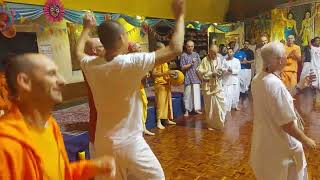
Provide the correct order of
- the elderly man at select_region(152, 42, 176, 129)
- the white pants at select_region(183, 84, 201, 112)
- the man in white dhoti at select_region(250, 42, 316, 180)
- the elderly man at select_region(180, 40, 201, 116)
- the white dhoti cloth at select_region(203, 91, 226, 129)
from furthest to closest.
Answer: the white pants at select_region(183, 84, 201, 112), the elderly man at select_region(180, 40, 201, 116), the elderly man at select_region(152, 42, 176, 129), the white dhoti cloth at select_region(203, 91, 226, 129), the man in white dhoti at select_region(250, 42, 316, 180)

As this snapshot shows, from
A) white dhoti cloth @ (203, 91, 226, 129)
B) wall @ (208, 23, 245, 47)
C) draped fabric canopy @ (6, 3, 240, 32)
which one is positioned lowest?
Answer: white dhoti cloth @ (203, 91, 226, 129)

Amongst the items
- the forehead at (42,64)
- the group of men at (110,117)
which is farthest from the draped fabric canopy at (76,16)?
the forehead at (42,64)

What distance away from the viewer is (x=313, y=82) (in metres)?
9.84

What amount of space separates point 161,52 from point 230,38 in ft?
35.8

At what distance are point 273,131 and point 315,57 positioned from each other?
822 centimetres

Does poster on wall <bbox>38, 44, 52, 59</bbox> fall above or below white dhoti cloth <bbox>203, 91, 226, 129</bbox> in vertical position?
above

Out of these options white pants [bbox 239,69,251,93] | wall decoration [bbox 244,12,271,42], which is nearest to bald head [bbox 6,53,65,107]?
white pants [bbox 239,69,251,93]

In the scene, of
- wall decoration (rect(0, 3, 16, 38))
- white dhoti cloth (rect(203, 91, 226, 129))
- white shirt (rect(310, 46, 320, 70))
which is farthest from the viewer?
white shirt (rect(310, 46, 320, 70))

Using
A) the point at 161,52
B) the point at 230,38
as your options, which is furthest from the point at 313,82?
the point at 161,52

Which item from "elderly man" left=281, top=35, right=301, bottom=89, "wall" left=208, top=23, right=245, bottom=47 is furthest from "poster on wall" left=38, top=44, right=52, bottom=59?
"wall" left=208, top=23, right=245, bottom=47

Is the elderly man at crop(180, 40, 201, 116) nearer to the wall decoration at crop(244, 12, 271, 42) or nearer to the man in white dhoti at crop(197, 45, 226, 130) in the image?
the man in white dhoti at crop(197, 45, 226, 130)

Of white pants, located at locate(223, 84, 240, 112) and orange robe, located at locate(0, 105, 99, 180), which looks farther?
white pants, located at locate(223, 84, 240, 112)

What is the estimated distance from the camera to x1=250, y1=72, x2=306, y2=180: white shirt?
89.5 inches

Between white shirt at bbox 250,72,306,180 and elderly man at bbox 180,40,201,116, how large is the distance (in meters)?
4.39
